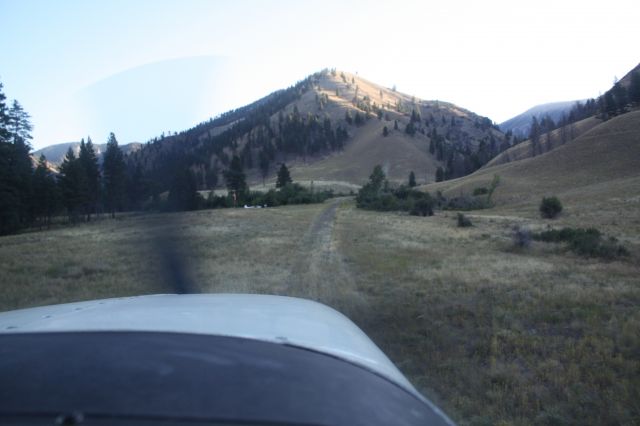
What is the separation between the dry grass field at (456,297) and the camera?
579 centimetres

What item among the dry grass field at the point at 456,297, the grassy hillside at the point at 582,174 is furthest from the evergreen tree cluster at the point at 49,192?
the grassy hillside at the point at 582,174

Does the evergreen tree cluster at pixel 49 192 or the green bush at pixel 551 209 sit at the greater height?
the evergreen tree cluster at pixel 49 192

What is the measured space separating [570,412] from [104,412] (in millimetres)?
5263

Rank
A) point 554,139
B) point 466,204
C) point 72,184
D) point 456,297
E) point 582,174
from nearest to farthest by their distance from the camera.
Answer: point 456,297 < point 72,184 < point 466,204 < point 582,174 < point 554,139

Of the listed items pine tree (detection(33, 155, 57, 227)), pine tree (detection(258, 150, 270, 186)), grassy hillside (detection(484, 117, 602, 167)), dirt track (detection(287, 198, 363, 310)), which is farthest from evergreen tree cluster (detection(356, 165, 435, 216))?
pine tree (detection(258, 150, 270, 186))

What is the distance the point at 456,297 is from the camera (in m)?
11.1

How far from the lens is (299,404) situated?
186 centimetres

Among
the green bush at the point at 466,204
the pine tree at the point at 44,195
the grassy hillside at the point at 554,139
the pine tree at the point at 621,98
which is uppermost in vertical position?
the pine tree at the point at 621,98

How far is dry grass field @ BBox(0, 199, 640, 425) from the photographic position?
19.0 feet

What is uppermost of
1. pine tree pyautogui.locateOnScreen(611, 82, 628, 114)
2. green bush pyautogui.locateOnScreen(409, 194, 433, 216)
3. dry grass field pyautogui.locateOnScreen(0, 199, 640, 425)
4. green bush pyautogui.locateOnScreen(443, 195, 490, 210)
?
pine tree pyautogui.locateOnScreen(611, 82, 628, 114)

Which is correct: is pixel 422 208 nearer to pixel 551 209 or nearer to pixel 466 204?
pixel 551 209

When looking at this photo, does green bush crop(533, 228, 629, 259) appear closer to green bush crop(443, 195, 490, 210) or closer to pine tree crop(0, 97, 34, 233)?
pine tree crop(0, 97, 34, 233)

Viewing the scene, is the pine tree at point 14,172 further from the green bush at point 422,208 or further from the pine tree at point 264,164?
the pine tree at point 264,164

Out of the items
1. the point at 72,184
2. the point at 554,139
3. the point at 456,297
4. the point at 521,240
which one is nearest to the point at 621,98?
the point at 554,139
